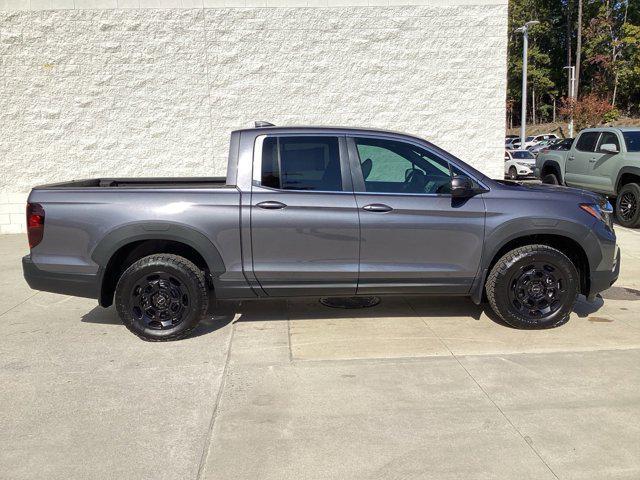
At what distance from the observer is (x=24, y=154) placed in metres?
10.4

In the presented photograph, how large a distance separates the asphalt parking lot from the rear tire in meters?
5.58

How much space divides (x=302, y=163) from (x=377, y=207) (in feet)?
2.52

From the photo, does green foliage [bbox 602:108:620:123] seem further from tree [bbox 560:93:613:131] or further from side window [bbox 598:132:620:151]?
side window [bbox 598:132:620:151]

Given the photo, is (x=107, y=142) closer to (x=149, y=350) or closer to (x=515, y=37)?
(x=149, y=350)

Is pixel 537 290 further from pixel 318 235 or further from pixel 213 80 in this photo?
pixel 213 80

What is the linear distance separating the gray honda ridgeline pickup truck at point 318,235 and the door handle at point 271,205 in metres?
0.01

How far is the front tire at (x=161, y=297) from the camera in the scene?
183 inches

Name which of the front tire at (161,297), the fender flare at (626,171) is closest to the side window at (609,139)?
the fender flare at (626,171)

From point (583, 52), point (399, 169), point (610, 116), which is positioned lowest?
point (399, 169)

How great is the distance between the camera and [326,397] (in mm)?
3717

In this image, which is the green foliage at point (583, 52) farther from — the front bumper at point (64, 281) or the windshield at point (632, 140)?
the front bumper at point (64, 281)

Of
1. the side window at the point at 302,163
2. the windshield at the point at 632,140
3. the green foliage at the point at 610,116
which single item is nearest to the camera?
the side window at the point at 302,163

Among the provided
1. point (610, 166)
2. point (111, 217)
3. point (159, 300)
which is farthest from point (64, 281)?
point (610, 166)

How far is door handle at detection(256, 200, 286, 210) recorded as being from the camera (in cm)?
459
